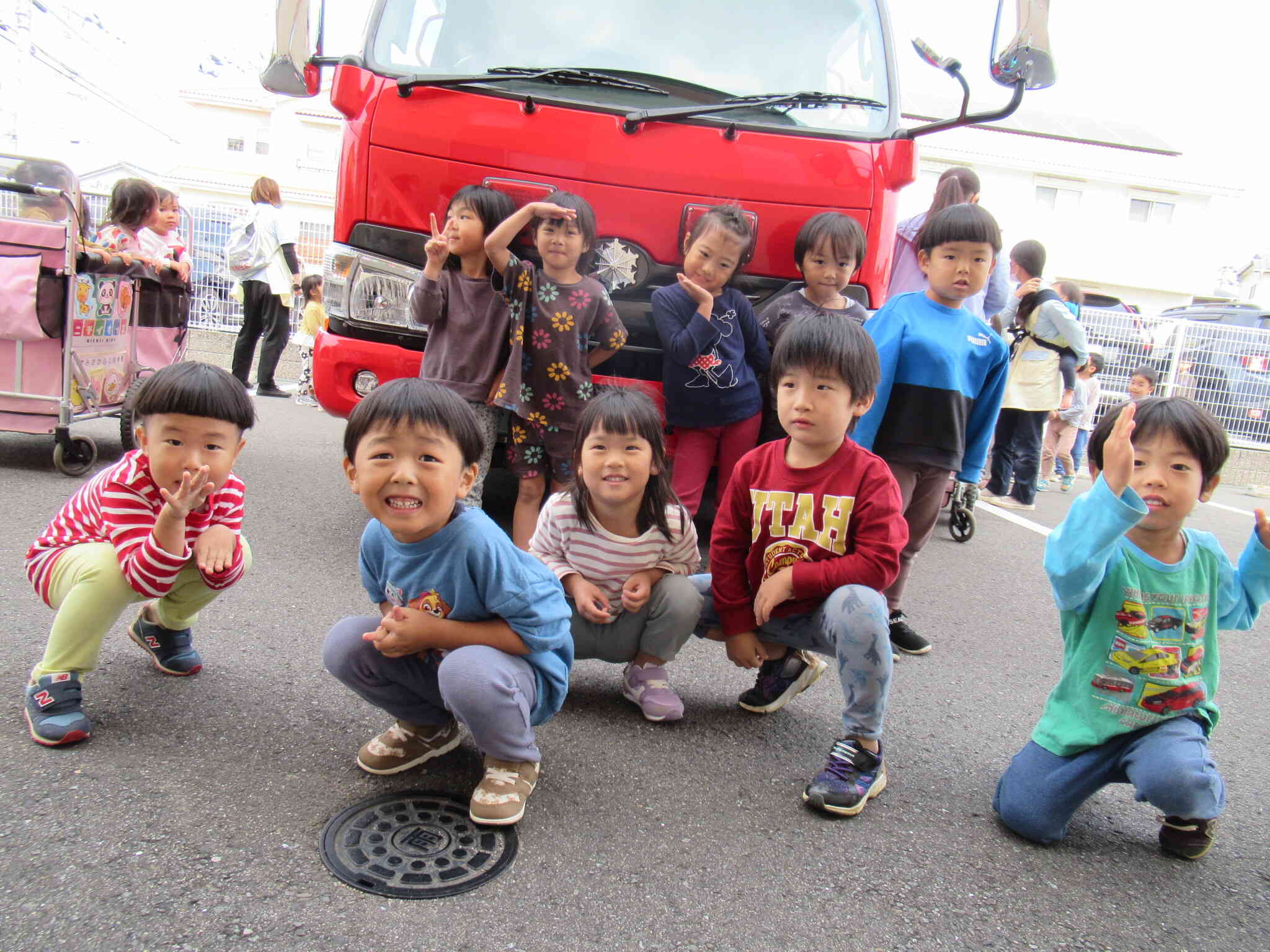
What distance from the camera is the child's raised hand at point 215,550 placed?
200 centimetres

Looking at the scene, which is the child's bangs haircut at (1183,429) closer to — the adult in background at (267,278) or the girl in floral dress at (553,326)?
the girl in floral dress at (553,326)

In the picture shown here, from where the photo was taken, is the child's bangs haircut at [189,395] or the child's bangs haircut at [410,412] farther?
the child's bangs haircut at [189,395]

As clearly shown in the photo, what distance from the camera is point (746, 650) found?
2.33 m

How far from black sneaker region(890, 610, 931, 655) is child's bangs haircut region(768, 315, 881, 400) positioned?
3.81 ft

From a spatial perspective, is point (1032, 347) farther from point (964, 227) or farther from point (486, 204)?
point (486, 204)

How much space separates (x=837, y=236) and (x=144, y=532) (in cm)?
248

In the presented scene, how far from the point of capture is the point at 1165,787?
1794 mm

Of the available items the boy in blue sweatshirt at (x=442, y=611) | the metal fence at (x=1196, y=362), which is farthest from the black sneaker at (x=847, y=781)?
the metal fence at (x=1196, y=362)

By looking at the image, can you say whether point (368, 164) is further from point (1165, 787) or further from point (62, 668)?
point (1165, 787)

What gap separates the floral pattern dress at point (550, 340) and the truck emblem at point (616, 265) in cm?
14

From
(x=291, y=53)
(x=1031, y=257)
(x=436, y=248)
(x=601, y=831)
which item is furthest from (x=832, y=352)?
(x=1031, y=257)

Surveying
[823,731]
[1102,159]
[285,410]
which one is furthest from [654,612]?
Result: [1102,159]

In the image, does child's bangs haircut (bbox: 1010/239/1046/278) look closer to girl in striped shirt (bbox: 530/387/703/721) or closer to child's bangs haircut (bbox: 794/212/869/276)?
child's bangs haircut (bbox: 794/212/869/276)

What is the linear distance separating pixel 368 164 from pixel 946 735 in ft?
9.20
